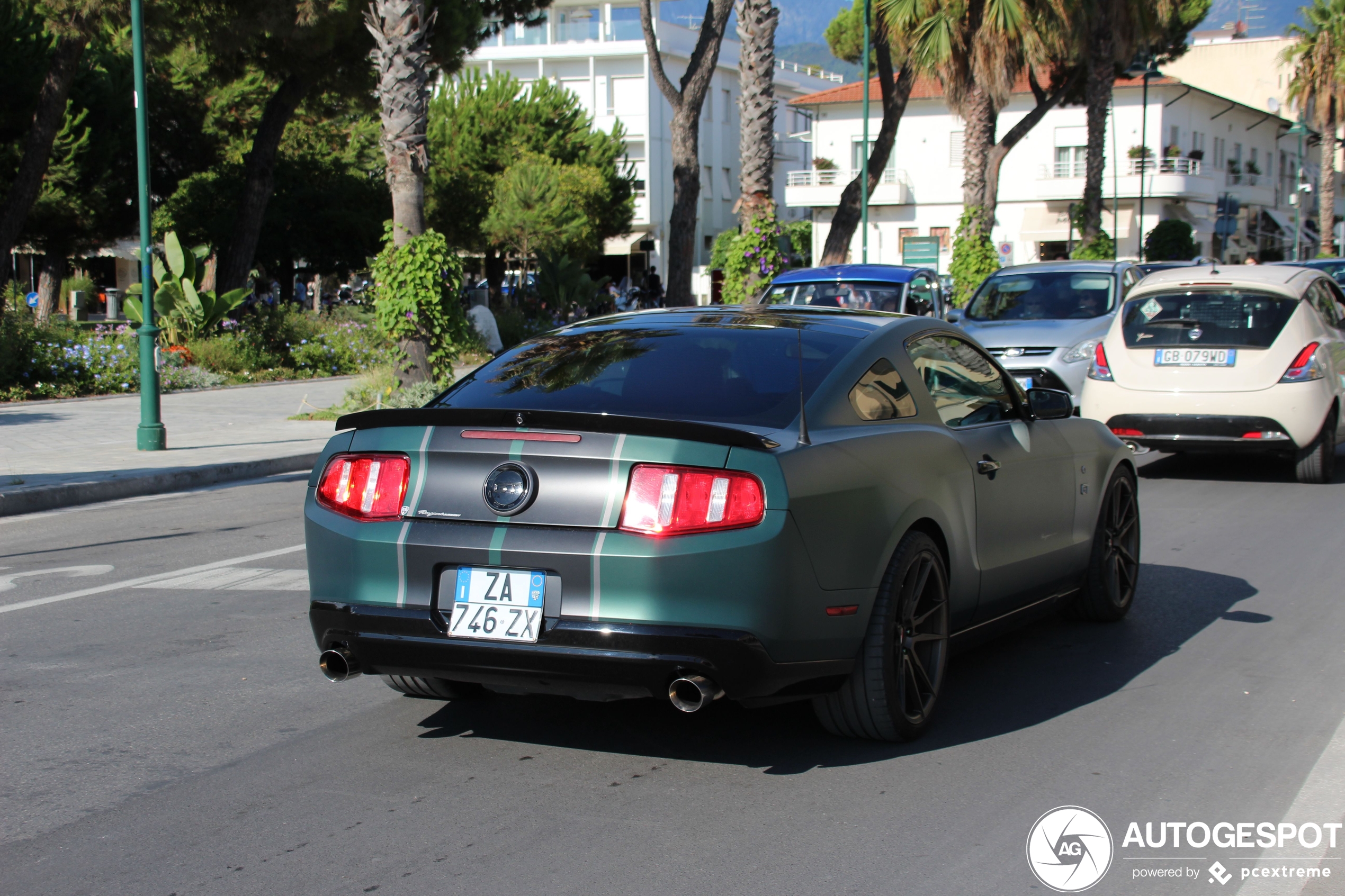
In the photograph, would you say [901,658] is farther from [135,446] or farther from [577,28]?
[577,28]

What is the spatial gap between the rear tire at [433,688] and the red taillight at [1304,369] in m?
8.24

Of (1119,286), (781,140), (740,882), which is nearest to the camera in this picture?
(740,882)

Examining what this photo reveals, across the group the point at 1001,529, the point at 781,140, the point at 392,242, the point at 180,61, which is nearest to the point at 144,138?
the point at 392,242

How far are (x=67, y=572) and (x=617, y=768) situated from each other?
5.06 m

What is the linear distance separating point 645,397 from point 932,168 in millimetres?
60568

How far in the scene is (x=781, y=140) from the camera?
79.9 meters

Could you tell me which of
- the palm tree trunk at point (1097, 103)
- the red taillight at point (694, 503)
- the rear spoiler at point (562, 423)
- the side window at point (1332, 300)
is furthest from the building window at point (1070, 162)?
the red taillight at point (694, 503)

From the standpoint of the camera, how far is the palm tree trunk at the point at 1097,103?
3406cm

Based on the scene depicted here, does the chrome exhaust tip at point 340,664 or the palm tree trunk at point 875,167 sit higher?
the palm tree trunk at point 875,167

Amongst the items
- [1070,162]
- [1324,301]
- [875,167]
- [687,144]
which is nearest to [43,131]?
[687,144]

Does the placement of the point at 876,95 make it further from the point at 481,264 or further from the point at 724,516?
the point at 724,516

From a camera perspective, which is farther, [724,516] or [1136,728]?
[1136,728]

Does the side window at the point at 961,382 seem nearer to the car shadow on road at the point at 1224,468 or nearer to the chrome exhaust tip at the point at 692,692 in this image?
the chrome exhaust tip at the point at 692,692

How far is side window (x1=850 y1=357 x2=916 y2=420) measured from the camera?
4.82 metres
